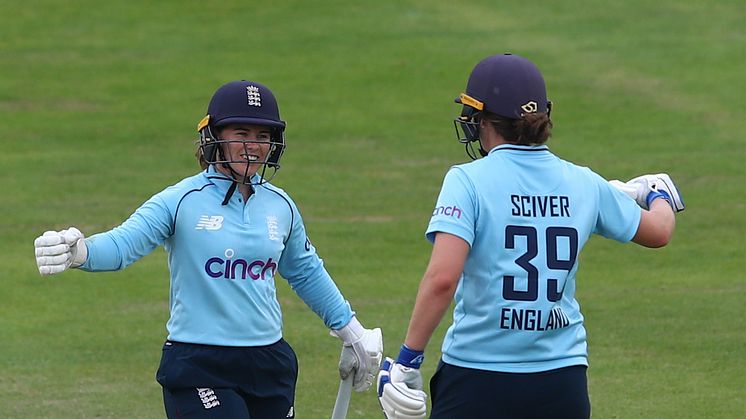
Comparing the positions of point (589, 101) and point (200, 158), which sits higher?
point (200, 158)

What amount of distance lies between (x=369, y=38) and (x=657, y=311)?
48.2 feet

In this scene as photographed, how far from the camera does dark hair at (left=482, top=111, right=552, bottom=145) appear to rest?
5148mm

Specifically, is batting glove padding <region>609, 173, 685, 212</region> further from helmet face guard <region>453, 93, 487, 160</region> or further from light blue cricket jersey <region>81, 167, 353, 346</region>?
light blue cricket jersey <region>81, 167, 353, 346</region>

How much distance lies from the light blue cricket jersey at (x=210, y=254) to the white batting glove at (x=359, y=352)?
496 mm

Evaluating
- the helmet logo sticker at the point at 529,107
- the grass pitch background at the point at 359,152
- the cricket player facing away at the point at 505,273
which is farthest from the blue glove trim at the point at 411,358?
the grass pitch background at the point at 359,152

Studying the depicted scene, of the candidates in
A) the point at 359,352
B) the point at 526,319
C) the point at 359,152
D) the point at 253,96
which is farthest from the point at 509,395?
the point at 359,152

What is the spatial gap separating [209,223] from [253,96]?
60 cm

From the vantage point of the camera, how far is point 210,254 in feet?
18.5

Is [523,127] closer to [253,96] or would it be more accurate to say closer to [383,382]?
[383,382]

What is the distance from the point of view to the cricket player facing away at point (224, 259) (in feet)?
18.3

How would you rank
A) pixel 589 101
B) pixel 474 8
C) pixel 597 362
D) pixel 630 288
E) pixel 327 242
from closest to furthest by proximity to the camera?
pixel 597 362 → pixel 630 288 → pixel 327 242 → pixel 589 101 → pixel 474 8

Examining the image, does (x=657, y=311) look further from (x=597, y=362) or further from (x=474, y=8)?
(x=474, y=8)

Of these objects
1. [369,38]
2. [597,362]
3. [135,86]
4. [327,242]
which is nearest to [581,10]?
[369,38]

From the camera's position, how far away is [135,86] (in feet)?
74.8
